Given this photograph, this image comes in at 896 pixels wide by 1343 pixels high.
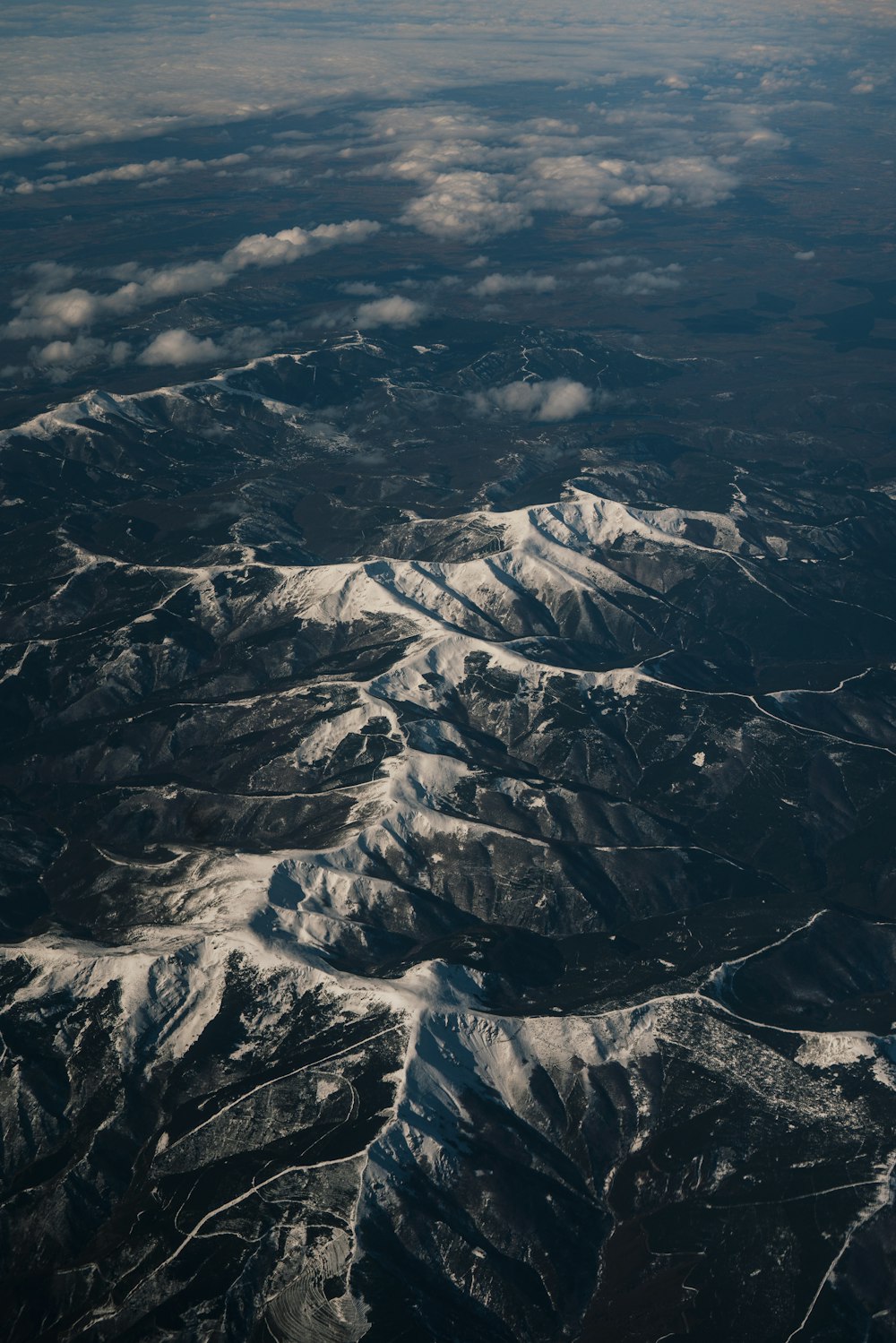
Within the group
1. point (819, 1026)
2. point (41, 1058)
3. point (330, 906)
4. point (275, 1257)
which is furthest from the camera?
point (330, 906)

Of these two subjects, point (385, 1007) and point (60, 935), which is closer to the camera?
point (385, 1007)

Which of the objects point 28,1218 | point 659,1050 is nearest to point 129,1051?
point 28,1218

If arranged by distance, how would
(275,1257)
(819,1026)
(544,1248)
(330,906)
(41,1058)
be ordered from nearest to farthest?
(275,1257)
(544,1248)
(41,1058)
(819,1026)
(330,906)

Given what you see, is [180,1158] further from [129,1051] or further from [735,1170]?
[735,1170]

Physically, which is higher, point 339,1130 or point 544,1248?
point 339,1130

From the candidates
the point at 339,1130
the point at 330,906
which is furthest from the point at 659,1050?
the point at 330,906

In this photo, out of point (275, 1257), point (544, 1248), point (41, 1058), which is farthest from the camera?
point (41, 1058)

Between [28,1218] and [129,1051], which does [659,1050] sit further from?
[28,1218]

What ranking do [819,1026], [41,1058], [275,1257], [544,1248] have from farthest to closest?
1. [819,1026]
2. [41,1058]
3. [544,1248]
4. [275,1257]

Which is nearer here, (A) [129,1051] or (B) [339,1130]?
(B) [339,1130]
